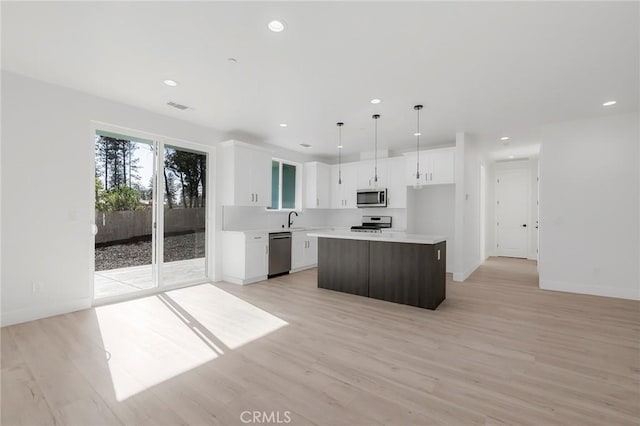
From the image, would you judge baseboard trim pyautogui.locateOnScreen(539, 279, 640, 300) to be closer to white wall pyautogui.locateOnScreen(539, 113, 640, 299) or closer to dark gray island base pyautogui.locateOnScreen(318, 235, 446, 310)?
white wall pyautogui.locateOnScreen(539, 113, 640, 299)

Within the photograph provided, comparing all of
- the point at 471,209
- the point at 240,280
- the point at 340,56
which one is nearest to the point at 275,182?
the point at 240,280

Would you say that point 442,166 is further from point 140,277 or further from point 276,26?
point 140,277

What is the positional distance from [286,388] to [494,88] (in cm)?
394

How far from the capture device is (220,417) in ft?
5.94

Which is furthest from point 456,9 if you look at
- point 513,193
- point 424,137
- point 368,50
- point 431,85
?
point 513,193

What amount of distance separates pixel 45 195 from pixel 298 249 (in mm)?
4162

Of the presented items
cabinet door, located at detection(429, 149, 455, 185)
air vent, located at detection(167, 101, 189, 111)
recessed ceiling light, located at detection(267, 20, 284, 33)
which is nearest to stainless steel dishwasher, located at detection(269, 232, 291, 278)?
air vent, located at detection(167, 101, 189, 111)

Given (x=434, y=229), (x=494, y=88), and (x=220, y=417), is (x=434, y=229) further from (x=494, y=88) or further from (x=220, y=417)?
(x=220, y=417)

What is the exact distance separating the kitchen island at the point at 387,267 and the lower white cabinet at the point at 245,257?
1190mm

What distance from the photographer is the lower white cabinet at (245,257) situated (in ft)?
16.8

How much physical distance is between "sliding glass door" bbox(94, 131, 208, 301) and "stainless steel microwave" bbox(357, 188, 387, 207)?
11.5 ft

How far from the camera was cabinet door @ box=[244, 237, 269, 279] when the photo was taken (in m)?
5.16

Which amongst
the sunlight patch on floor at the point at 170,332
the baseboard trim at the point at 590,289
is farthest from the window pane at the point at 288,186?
the baseboard trim at the point at 590,289

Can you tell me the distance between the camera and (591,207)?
184 inches
